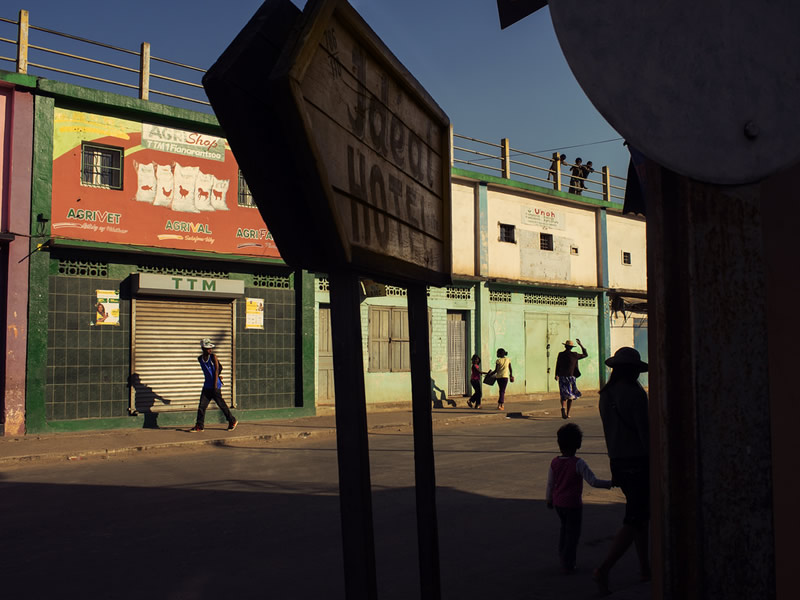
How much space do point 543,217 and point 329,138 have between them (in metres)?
23.8

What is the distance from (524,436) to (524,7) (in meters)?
10.9

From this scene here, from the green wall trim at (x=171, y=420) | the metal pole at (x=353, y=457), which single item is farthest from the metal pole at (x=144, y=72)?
the metal pole at (x=353, y=457)

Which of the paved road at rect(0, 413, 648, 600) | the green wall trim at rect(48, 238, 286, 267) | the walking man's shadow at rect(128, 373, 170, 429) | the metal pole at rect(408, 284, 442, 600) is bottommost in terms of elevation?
the paved road at rect(0, 413, 648, 600)

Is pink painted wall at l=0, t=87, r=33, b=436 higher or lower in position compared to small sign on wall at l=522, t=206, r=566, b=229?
lower

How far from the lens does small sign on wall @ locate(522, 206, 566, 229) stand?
24752 mm

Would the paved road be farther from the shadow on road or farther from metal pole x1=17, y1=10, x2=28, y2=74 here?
metal pole x1=17, y1=10, x2=28, y2=74

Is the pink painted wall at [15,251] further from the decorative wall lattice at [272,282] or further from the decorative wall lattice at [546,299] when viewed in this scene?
the decorative wall lattice at [546,299]

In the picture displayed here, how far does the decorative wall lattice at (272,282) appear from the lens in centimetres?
1778

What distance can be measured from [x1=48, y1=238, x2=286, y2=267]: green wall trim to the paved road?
5.31 m

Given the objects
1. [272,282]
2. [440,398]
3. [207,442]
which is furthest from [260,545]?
[440,398]

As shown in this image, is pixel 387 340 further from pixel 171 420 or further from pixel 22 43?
pixel 22 43

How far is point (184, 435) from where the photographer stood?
1404 centimetres

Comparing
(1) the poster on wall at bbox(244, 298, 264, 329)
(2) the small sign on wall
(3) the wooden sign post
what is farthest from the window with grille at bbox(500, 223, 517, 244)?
(3) the wooden sign post

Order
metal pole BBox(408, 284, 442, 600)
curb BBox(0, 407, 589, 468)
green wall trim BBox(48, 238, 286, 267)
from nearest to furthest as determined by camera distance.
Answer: metal pole BBox(408, 284, 442, 600)
curb BBox(0, 407, 589, 468)
green wall trim BBox(48, 238, 286, 267)
